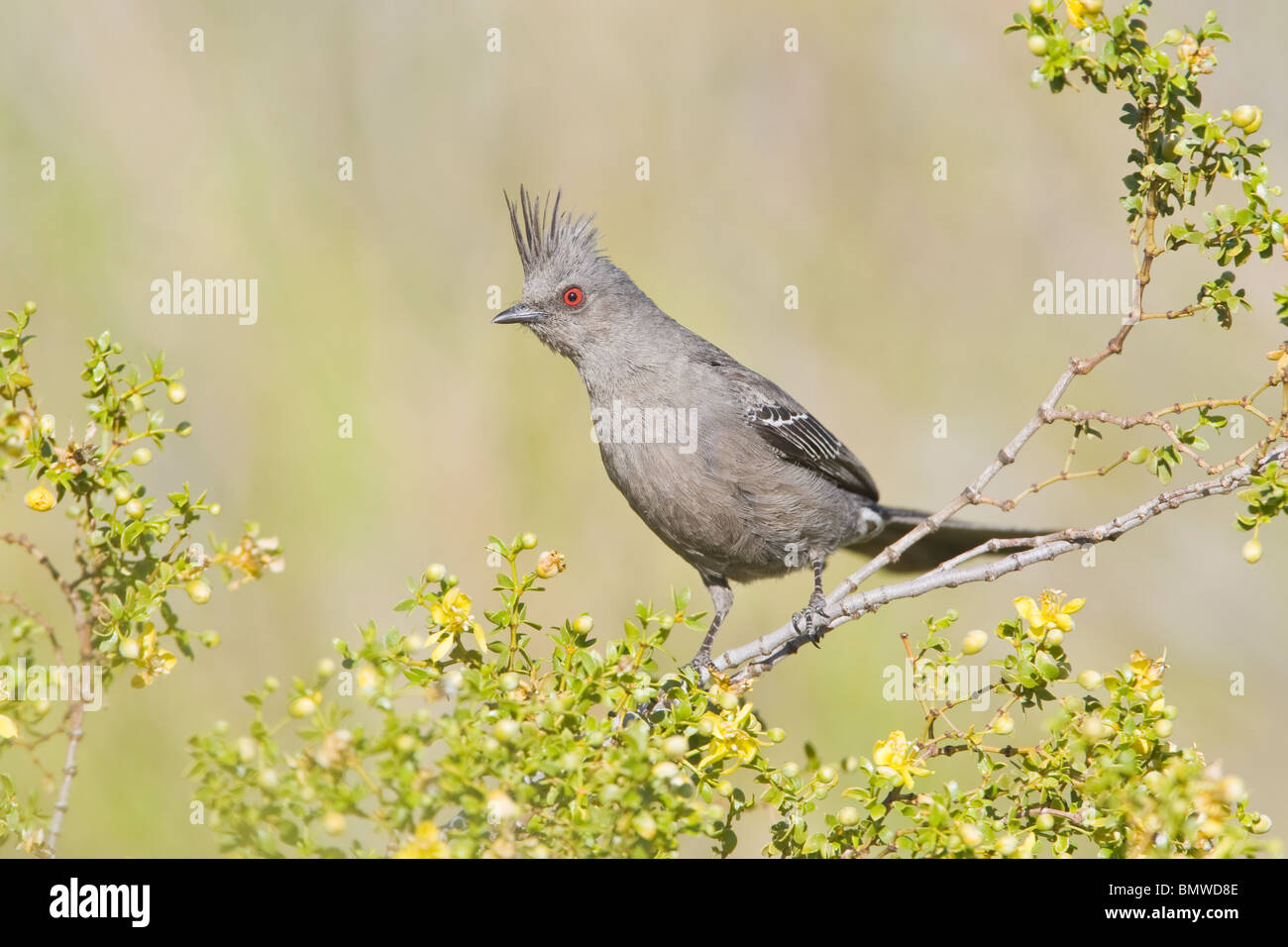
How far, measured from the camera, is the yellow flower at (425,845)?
2.33m

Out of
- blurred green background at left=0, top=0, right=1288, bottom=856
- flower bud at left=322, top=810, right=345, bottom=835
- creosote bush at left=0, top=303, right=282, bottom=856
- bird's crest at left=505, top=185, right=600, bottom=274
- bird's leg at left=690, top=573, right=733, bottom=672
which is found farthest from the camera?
blurred green background at left=0, top=0, right=1288, bottom=856

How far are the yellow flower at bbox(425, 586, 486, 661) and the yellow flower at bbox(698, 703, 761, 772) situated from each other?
728 millimetres

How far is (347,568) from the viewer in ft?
26.6

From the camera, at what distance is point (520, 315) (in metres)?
6.47

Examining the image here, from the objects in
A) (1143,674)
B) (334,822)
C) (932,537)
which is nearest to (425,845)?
(334,822)

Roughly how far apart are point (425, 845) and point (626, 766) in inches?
20.0

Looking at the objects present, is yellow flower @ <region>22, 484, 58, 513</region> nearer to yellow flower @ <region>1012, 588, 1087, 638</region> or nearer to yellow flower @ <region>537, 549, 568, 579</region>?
yellow flower @ <region>537, 549, 568, 579</region>

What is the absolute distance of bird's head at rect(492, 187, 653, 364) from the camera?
6504 millimetres

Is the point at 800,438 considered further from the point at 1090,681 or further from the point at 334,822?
the point at 334,822

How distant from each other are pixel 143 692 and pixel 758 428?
14.9 ft

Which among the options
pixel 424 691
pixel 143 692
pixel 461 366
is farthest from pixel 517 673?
pixel 461 366

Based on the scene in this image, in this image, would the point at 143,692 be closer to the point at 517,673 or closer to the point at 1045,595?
the point at 517,673

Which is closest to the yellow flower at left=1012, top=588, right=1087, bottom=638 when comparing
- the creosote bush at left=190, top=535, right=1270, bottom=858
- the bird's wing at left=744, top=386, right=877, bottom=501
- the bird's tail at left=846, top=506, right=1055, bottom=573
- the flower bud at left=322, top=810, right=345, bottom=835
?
the creosote bush at left=190, top=535, right=1270, bottom=858

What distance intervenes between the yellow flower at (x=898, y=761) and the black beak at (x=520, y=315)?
13.4 feet
